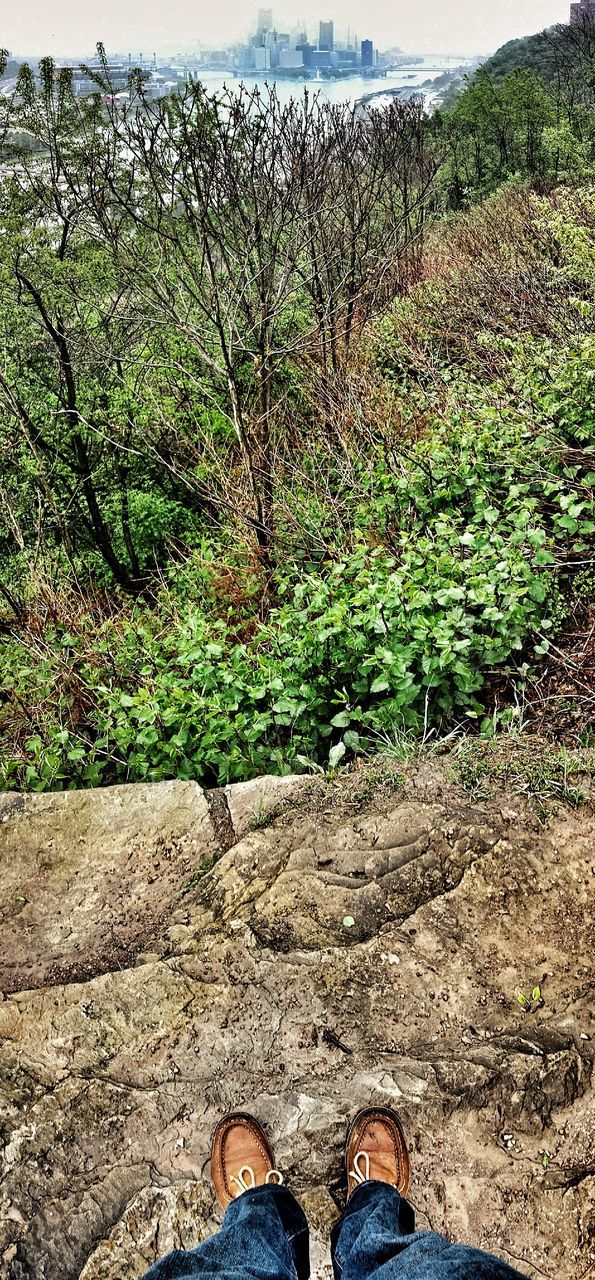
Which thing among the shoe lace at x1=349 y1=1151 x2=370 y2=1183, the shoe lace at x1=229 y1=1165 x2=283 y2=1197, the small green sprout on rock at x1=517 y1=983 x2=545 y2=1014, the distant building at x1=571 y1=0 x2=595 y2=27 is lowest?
the shoe lace at x1=229 y1=1165 x2=283 y2=1197

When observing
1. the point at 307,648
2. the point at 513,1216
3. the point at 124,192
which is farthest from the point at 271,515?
the point at 513,1216

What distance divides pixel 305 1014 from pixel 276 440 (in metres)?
6.04

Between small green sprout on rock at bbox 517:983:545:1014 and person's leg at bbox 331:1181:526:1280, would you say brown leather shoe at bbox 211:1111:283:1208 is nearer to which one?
person's leg at bbox 331:1181:526:1280

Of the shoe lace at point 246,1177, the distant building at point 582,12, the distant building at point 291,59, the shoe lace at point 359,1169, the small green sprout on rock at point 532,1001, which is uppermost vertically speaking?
the distant building at point 582,12

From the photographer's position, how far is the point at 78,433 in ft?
33.0

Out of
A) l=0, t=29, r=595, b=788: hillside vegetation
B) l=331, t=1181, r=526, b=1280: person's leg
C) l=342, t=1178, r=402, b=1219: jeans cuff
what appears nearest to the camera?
l=331, t=1181, r=526, b=1280: person's leg

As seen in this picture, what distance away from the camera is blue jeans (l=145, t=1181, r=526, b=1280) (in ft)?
4.99

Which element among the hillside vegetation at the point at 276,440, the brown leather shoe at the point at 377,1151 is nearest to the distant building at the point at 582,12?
the hillside vegetation at the point at 276,440

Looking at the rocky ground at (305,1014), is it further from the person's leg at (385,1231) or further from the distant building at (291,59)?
the distant building at (291,59)

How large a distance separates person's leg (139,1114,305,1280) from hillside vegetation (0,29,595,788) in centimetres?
170

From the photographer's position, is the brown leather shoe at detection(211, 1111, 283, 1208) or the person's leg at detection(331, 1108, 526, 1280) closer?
the person's leg at detection(331, 1108, 526, 1280)

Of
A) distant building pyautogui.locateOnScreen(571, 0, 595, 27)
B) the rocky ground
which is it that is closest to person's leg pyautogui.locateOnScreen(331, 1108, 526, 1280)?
the rocky ground

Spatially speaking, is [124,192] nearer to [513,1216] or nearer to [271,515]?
[271,515]

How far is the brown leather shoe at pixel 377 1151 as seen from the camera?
81.4 inches
